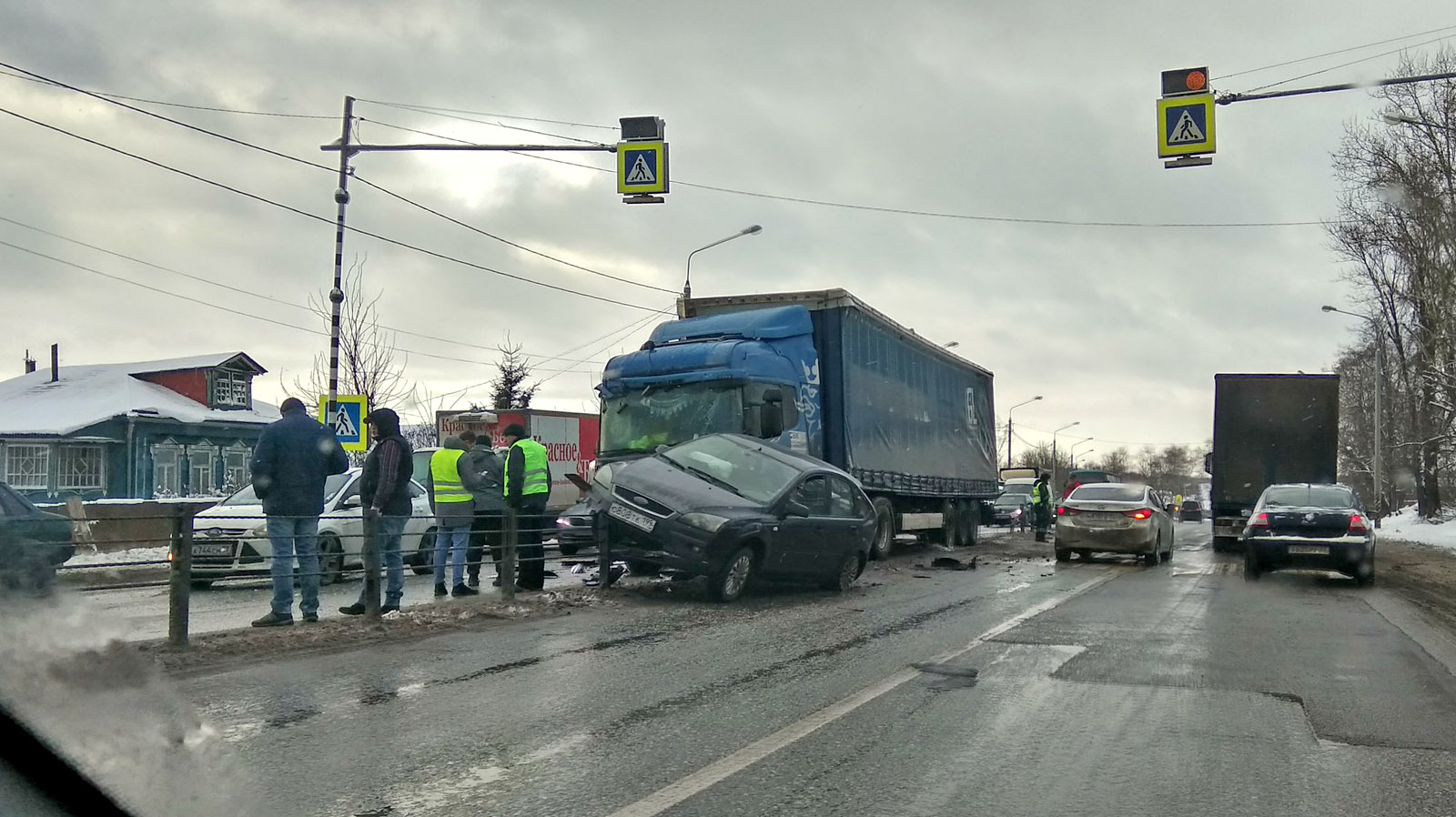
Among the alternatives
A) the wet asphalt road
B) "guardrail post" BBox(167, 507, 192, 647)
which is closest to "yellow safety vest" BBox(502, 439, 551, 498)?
the wet asphalt road

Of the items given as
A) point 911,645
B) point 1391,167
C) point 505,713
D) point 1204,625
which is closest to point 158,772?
point 505,713

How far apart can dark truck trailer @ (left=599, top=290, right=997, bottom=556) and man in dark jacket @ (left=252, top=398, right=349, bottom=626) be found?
6.23 metres

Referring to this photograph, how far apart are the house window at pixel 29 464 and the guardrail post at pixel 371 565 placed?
30185 mm

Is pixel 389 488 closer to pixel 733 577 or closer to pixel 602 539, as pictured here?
pixel 602 539

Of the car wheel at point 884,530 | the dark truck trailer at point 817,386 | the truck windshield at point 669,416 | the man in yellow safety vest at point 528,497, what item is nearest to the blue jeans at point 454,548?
the man in yellow safety vest at point 528,497

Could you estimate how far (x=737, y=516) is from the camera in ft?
36.3

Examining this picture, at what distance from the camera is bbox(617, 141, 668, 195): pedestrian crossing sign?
1384cm

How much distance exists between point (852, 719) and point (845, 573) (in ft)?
22.7

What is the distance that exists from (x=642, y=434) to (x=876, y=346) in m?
5.34

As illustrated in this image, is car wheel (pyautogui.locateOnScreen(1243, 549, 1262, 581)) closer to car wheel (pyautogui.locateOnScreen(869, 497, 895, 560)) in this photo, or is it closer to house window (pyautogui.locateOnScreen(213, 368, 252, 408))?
car wheel (pyautogui.locateOnScreen(869, 497, 895, 560))

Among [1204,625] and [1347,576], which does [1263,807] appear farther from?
[1347,576]

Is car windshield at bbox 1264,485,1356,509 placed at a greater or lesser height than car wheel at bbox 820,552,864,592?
greater

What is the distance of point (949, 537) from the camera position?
76.4 feet

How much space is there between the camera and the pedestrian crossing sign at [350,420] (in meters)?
17.5
